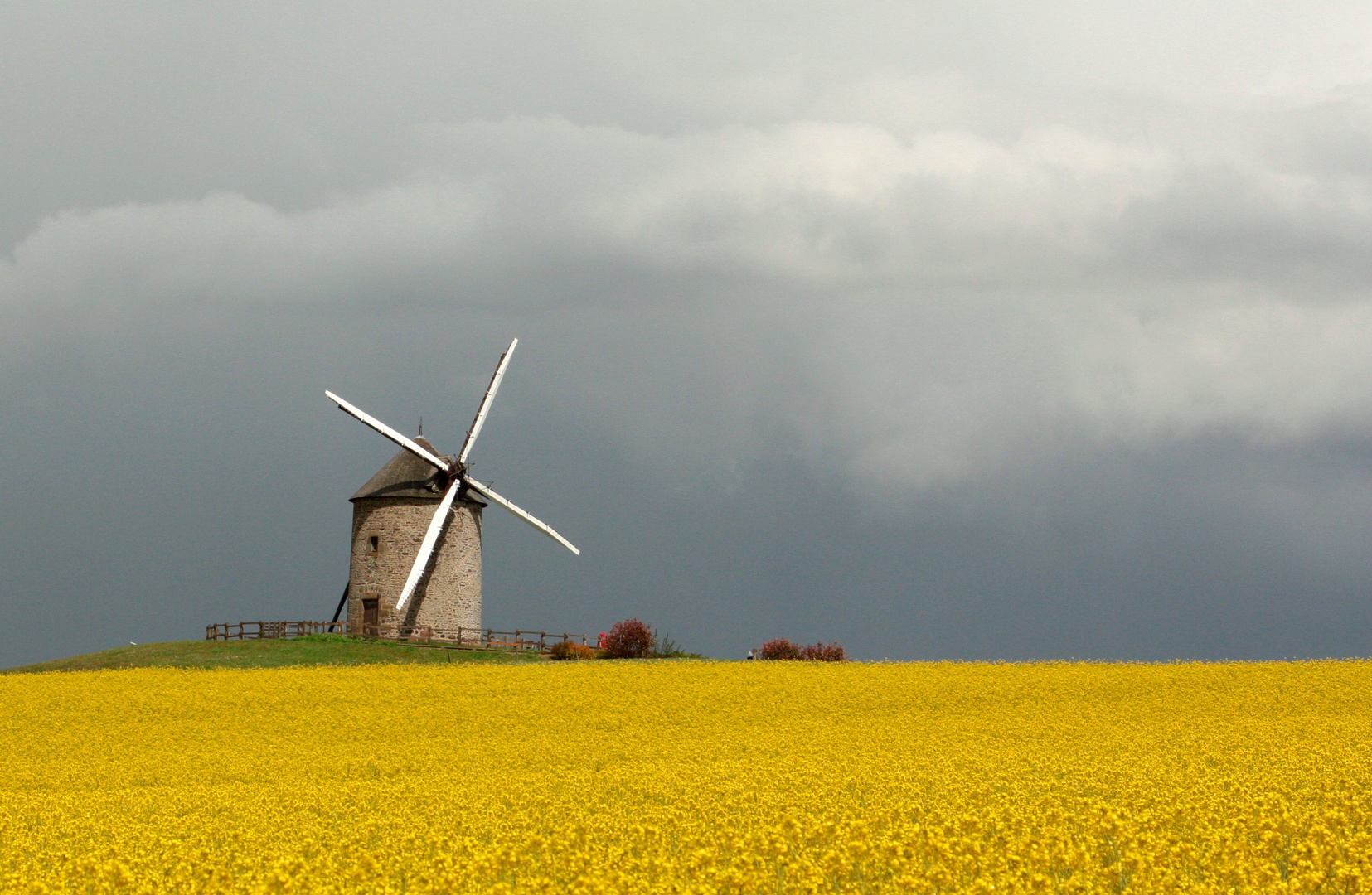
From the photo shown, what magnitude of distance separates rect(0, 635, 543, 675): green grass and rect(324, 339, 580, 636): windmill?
2.27 metres

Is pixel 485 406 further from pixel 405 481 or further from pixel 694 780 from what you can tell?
pixel 694 780

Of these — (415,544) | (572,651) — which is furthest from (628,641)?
(415,544)

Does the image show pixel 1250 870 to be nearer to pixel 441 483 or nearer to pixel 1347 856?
pixel 1347 856

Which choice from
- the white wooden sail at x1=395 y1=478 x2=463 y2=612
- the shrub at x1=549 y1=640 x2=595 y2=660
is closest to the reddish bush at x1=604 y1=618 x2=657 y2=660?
the shrub at x1=549 y1=640 x2=595 y2=660

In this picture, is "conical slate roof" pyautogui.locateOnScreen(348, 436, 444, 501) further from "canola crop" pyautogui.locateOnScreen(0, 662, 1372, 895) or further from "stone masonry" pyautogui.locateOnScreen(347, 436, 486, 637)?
"canola crop" pyautogui.locateOnScreen(0, 662, 1372, 895)

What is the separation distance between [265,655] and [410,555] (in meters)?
8.08

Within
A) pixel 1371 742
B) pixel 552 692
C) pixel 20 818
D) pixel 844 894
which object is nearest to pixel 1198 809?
pixel 844 894

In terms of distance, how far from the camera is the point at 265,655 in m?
44.2

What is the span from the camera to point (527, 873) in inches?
408

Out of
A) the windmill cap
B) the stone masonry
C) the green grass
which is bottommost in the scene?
the green grass

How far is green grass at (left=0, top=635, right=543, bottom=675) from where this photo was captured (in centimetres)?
4241

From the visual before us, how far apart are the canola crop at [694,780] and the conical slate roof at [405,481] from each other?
15318mm

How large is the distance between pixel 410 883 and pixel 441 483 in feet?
140

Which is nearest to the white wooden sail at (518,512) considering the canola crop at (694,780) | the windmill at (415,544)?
Result: the windmill at (415,544)
